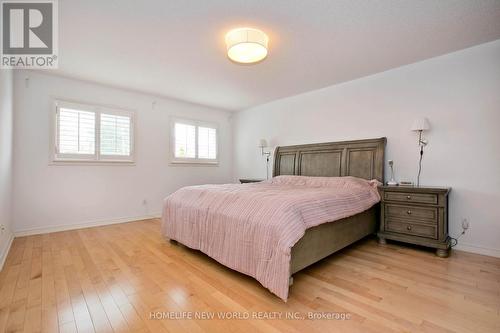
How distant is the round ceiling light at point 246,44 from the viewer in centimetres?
230

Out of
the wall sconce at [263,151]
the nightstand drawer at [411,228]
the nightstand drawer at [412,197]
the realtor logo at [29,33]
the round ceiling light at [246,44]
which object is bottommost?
the nightstand drawer at [411,228]

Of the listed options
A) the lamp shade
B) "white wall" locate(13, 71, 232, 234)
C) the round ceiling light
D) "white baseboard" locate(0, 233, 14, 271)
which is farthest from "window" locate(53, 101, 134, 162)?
the lamp shade

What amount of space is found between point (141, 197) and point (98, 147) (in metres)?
1.17

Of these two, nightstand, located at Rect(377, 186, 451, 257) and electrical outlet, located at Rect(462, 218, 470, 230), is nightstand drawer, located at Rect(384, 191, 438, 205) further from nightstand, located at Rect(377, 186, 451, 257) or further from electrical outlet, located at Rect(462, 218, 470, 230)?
electrical outlet, located at Rect(462, 218, 470, 230)

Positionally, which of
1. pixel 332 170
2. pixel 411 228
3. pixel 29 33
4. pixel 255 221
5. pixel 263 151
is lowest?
pixel 411 228

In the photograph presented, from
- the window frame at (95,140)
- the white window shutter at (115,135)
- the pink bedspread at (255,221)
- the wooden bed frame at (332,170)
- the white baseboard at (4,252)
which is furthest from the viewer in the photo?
the white window shutter at (115,135)

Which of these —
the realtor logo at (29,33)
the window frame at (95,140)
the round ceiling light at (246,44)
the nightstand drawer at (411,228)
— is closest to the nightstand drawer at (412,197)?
the nightstand drawer at (411,228)

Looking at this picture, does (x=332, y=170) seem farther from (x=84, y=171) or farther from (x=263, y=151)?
(x=84, y=171)

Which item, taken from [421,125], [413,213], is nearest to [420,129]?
[421,125]

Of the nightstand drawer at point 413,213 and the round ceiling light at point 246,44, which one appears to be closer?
the round ceiling light at point 246,44

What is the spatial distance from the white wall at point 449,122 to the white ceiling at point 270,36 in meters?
0.21

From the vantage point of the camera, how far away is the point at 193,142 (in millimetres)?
5203

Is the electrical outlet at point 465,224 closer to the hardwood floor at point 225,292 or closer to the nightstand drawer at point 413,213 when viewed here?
the hardwood floor at point 225,292

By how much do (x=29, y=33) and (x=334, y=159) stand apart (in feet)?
14.0
